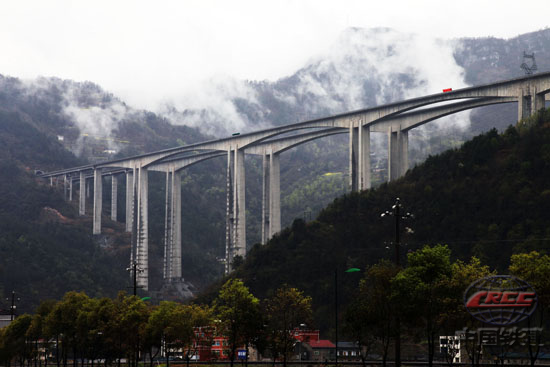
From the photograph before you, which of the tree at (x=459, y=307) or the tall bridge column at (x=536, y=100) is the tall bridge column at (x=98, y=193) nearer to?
the tall bridge column at (x=536, y=100)

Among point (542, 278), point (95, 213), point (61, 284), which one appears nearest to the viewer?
point (542, 278)

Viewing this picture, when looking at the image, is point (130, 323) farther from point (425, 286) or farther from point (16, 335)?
point (425, 286)

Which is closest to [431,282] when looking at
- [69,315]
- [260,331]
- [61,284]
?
[260,331]

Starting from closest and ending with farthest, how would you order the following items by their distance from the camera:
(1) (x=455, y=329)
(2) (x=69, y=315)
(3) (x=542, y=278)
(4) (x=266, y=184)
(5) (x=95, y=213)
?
1. (3) (x=542, y=278)
2. (1) (x=455, y=329)
3. (2) (x=69, y=315)
4. (4) (x=266, y=184)
5. (5) (x=95, y=213)

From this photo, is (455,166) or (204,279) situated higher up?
(455,166)

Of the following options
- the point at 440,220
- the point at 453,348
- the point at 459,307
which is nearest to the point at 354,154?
Answer: the point at 440,220

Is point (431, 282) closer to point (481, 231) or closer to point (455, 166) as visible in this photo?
point (481, 231)

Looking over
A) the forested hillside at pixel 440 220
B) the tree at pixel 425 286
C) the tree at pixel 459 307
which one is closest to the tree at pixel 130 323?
the tree at pixel 425 286
